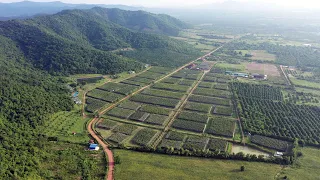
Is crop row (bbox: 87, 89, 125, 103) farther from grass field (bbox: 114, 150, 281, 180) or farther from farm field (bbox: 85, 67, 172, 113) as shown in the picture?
grass field (bbox: 114, 150, 281, 180)

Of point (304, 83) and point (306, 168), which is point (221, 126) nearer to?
point (306, 168)

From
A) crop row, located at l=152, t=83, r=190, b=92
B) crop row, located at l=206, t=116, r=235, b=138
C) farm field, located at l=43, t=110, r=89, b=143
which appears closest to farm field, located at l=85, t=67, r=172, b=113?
crop row, located at l=152, t=83, r=190, b=92

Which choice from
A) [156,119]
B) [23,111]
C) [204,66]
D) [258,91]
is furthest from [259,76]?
[23,111]

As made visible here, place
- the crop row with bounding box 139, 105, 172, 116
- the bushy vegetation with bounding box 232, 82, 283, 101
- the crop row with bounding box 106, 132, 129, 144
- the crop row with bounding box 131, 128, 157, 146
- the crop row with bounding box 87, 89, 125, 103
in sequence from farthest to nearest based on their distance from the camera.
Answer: the bushy vegetation with bounding box 232, 82, 283, 101, the crop row with bounding box 87, 89, 125, 103, the crop row with bounding box 139, 105, 172, 116, the crop row with bounding box 106, 132, 129, 144, the crop row with bounding box 131, 128, 157, 146

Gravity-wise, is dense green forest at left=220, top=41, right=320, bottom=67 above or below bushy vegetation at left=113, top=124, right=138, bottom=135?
above

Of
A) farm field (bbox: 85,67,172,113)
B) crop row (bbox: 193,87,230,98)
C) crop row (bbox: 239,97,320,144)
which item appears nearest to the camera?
crop row (bbox: 239,97,320,144)
